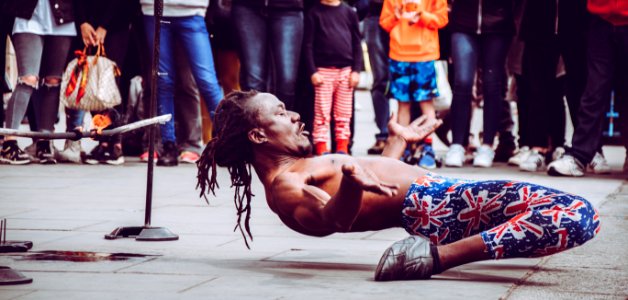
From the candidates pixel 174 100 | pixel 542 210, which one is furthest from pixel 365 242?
pixel 174 100

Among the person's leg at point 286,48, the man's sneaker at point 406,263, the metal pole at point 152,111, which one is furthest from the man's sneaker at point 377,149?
the man's sneaker at point 406,263

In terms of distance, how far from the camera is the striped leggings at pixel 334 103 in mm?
10398

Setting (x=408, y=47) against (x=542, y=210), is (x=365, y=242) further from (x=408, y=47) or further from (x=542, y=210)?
(x=408, y=47)

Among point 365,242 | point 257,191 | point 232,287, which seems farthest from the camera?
point 257,191

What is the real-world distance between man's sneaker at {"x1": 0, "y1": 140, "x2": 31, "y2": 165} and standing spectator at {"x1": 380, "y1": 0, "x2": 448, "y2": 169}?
320cm

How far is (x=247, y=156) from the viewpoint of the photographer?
16.4 ft

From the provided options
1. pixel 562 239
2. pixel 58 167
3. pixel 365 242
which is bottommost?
pixel 58 167

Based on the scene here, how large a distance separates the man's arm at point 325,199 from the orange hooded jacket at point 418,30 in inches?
211

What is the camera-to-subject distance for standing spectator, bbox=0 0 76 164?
9.53 metres

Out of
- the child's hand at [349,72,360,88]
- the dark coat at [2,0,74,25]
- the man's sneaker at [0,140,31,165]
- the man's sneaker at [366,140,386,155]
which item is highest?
the dark coat at [2,0,74,25]

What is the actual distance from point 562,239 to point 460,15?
576 centimetres

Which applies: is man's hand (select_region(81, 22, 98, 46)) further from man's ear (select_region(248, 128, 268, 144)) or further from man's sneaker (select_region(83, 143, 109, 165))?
man's ear (select_region(248, 128, 268, 144))

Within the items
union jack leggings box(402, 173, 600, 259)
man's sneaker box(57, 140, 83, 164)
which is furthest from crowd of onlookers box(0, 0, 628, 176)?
union jack leggings box(402, 173, 600, 259)

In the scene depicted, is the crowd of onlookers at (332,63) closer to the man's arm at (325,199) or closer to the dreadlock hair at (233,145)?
the dreadlock hair at (233,145)
